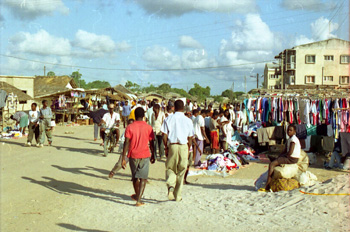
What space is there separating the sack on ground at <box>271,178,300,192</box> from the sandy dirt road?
0.86 ft


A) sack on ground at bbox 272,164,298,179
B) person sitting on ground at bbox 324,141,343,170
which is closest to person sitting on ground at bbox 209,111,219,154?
person sitting on ground at bbox 324,141,343,170

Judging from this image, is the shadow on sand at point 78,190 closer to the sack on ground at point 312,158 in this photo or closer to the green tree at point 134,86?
the sack on ground at point 312,158

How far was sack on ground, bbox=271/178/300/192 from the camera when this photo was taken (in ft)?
25.1

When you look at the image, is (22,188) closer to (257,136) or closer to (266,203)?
(266,203)

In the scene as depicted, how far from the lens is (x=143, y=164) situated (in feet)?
22.7

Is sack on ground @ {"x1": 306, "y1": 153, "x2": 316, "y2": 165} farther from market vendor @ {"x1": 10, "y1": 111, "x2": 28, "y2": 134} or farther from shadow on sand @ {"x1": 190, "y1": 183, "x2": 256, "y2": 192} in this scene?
market vendor @ {"x1": 10, "y1": 111, "x2": 28, "y2": 134}

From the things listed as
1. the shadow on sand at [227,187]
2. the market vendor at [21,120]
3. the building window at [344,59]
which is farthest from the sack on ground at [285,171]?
the building window at [344,59]

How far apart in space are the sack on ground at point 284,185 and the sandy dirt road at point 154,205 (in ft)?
0.86

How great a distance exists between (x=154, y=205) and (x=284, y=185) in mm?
2698

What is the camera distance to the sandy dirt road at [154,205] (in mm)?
5957

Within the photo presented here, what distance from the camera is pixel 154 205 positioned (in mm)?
7082

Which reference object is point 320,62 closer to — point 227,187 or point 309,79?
point 309,79

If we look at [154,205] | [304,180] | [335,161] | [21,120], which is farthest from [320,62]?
[154,205]

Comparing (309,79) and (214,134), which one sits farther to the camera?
(309,79)
